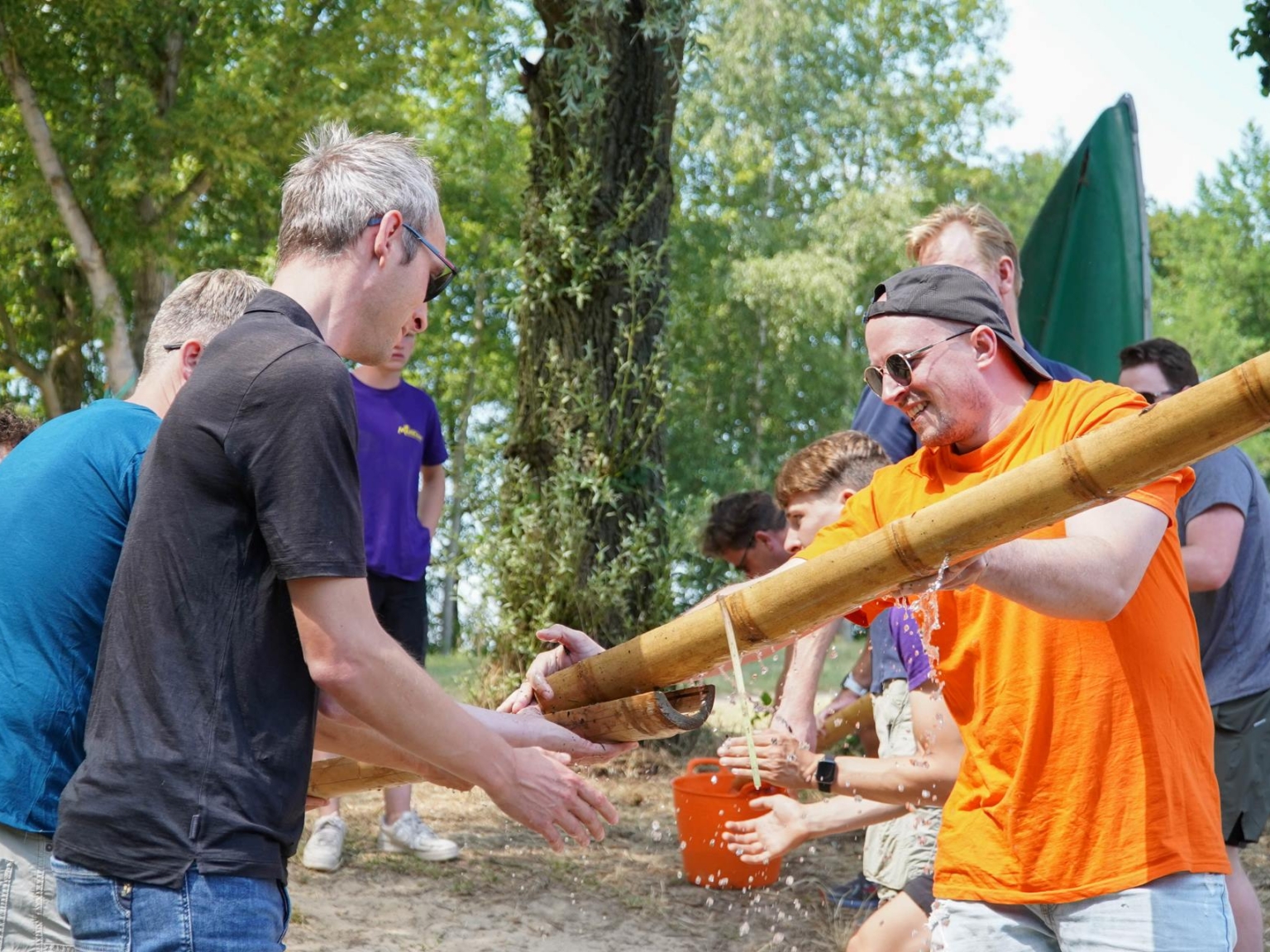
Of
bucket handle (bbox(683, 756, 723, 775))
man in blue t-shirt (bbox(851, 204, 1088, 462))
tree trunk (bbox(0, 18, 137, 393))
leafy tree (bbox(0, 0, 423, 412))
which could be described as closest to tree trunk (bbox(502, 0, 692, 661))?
bucket handle (bbox(683, 756, 723, 775))

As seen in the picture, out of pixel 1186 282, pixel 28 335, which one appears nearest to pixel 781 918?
pixel 28 335

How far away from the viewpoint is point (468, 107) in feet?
85.4

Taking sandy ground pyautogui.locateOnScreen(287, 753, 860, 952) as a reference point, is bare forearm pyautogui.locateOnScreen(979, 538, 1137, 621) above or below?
above

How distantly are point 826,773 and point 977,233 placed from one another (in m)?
2.03

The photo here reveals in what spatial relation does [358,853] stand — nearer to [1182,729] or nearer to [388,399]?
[388,399]

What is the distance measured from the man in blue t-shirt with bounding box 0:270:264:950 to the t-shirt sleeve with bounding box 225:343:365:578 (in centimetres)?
70

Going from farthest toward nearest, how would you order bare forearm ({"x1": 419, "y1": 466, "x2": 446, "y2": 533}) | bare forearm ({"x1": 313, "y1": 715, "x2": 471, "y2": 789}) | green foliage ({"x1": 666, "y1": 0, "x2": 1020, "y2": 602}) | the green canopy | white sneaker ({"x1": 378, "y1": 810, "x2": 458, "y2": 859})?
green foliage ({"x1": 666, "y1": 0, "x2": 1020, "y2": 602}), the green canopy, bare forearm ({"x1": 419, "y1": 466, "x2": 446, "y2": 533}), white sneaker ({"x1": 378, "y1": 810, "x2": 458, "y2": 859}), bare forearm ({"x1": 313, "y1": 715, "x2": 471, "y2": 789})

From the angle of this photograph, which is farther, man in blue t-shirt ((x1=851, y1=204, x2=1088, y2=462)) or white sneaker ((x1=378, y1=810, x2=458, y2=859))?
white sneaker ((x1=378, y1=810, x2=458, y2=859))

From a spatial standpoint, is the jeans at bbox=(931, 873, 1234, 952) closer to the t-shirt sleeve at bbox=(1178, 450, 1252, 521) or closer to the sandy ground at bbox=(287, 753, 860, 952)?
the t-shirt sleeve at bbox=(1178, 450, 1252, 521)

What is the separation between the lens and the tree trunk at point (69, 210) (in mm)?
13781

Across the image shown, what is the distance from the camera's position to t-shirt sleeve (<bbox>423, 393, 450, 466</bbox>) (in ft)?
21.3

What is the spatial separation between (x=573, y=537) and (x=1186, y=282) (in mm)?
34769

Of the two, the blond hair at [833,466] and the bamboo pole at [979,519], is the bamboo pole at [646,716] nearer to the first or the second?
the bamboo pole at [979,519]

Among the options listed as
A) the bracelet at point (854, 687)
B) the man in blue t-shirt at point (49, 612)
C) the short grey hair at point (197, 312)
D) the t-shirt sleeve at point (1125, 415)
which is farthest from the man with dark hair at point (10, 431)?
the t-shirt sleeve at point (1125, 415)
